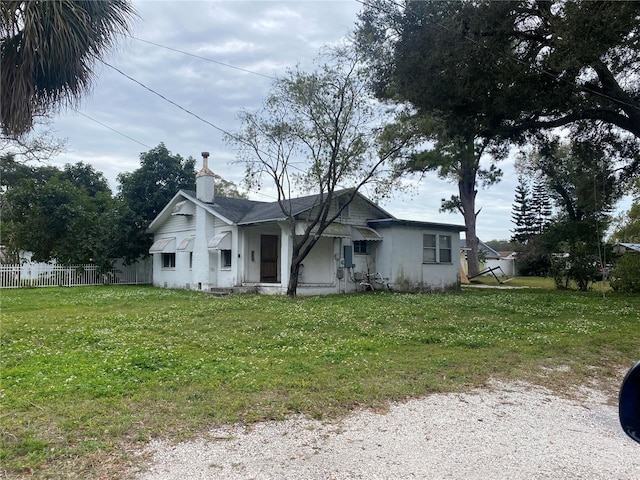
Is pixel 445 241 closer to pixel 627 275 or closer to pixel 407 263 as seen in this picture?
pixel 407 263

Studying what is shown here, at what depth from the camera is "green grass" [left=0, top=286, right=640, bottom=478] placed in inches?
155

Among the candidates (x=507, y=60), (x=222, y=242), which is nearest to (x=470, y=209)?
(x=222, y=242)

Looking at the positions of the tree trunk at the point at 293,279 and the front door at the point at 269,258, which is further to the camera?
the front door at the point at 269,258

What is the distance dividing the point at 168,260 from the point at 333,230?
9.72 meters

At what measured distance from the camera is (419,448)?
3752 mm

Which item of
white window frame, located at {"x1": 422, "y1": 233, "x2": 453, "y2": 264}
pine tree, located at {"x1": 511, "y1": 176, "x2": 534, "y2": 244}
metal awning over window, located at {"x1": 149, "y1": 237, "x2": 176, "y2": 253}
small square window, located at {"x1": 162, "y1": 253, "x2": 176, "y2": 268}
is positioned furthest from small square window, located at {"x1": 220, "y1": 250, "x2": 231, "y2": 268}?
pine tree, located at {"x1": 511, "y1": 176, "x2": 534, "y2": 244}

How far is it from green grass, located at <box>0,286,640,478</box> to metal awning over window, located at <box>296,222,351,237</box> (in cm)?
561

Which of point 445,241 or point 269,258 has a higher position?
point 445,241

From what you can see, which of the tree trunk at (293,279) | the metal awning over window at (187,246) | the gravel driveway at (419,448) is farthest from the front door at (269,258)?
the gravel driveway at (419,448)

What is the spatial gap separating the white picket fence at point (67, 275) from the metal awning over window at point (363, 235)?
12.7 m

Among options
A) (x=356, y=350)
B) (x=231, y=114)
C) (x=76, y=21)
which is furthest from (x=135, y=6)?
(x=231, y=114)

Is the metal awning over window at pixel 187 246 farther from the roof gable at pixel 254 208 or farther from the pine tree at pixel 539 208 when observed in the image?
the pine tree at pixel 539 208

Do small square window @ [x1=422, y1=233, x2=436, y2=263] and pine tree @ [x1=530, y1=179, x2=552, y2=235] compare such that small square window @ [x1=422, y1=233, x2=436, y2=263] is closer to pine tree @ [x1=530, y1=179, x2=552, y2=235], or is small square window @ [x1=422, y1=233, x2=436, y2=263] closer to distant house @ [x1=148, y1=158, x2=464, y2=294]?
distant house @ [x1=148, y1=158, x2=464, y2=294]

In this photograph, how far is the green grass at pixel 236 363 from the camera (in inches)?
155
